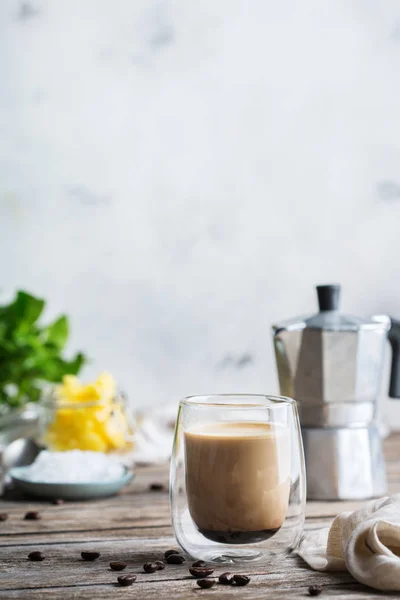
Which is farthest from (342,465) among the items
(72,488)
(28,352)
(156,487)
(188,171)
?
(188,171)

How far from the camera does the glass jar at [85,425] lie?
1611mm

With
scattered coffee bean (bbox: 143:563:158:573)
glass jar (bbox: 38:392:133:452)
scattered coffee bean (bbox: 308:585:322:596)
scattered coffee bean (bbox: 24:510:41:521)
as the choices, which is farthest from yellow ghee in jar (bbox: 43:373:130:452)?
scattered coffee bean (bbox: 308:585:322:596)

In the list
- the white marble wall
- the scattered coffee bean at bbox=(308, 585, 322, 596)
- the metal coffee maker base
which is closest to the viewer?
the scattered coffee bean at bbox=(308, 585, 322, 596)

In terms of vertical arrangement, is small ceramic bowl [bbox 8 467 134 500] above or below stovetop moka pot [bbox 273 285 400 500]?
below

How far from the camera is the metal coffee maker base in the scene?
136 cm

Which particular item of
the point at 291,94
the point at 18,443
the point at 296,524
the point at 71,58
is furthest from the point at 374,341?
the point at 71,58

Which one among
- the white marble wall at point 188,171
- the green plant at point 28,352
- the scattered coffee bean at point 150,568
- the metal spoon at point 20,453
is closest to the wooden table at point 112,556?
the scattered coffee bean at point 150,568

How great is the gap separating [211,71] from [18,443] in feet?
4.73

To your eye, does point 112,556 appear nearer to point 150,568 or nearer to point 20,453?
point 150,568

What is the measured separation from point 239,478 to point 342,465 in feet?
1.68

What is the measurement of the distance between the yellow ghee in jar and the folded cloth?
2.43 feet

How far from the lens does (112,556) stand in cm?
100

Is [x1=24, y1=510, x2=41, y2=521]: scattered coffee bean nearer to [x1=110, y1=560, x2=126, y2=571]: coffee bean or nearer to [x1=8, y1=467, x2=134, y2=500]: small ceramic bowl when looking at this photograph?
[x1=8, y1=467, x2=134, y2=500]: small ceramic bowl

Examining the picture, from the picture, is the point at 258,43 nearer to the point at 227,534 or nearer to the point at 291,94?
the point at 291,94
